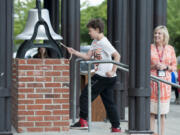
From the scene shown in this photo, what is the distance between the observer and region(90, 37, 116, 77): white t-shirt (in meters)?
8.48

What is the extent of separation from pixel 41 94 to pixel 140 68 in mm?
1313

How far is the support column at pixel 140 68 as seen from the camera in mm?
7836

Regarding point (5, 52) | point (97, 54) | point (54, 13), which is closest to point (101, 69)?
point (97, 54)

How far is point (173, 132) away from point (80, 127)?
5.55 ft

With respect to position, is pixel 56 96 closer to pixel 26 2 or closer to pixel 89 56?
pixel 89 56

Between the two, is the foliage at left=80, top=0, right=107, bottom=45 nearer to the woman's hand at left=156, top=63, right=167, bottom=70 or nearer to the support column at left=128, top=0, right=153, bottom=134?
the woman's hand at left=156, top=63, right=167, bottom=70

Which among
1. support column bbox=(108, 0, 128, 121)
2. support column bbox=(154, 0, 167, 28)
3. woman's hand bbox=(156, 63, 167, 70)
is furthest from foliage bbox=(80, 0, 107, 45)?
woman's hand bbox=(156, 63, 167, 70)

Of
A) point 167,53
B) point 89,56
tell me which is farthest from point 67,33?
point 167,53

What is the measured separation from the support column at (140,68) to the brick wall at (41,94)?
88 centimetres

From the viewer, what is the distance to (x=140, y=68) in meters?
7.82

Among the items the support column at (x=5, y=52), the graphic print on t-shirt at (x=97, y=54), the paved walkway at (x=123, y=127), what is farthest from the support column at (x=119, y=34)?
the support column at (x=5, y=52)

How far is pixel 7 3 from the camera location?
24.8 feet

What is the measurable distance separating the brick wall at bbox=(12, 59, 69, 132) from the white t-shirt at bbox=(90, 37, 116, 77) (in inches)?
25.9

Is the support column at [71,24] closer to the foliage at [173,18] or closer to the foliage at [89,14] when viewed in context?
the foliage at [173,18]
